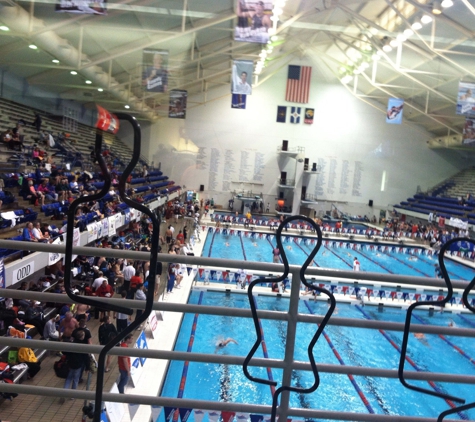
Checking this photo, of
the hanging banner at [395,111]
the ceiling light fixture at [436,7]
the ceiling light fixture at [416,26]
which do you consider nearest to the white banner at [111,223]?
the hanging banner at [395,111]

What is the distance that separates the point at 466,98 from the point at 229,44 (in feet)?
3.97

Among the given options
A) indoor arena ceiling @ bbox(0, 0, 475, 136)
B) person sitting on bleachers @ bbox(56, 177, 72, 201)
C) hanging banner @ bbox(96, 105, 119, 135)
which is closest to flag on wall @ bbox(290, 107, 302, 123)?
indoor arena ceiling @ bbox(0, 0, 475, 136)

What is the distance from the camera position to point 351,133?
2.37 metres

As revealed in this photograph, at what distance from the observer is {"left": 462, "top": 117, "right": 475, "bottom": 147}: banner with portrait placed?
1978 millimetres

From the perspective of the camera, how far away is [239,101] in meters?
2.36

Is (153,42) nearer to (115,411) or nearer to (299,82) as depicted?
(299,82)

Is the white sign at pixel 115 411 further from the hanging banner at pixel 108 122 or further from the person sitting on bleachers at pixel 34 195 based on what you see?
the person sitting on bleachers at pixel 34 195

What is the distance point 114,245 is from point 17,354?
1.13m

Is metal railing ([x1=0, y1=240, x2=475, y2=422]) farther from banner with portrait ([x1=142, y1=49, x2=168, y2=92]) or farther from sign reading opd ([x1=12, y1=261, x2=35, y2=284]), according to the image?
sign reading opd ([x1=12, y1=261, x2=35, y2=284])

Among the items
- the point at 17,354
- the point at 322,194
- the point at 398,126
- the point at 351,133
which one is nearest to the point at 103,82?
the point at 322,194

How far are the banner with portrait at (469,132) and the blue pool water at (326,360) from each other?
1408 mm

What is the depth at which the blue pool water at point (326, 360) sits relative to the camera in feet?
11.0

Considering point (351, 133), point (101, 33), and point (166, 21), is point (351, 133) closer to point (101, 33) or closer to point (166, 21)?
point (166, 21)

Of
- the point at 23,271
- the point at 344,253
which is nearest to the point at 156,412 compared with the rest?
the point at 344,253
